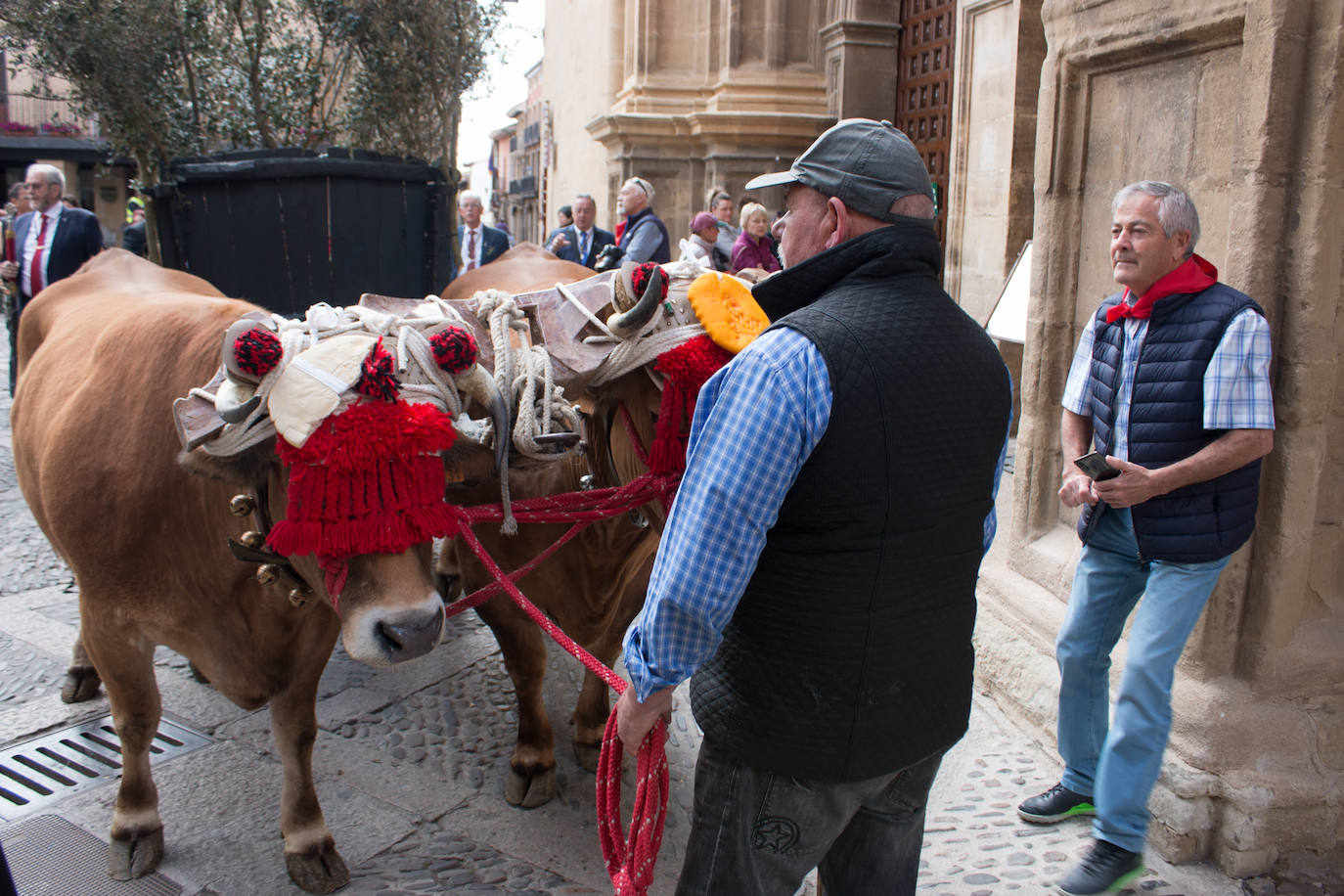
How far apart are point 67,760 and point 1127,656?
11.9ft

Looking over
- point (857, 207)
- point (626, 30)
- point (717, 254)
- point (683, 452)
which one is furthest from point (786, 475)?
point (626, 30)

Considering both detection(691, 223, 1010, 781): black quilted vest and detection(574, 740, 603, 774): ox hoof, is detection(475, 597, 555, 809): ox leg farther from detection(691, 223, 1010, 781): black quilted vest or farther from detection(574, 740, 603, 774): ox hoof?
detection(691, 223, 1010, 781): black quilted vest

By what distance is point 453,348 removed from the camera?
2.57 m

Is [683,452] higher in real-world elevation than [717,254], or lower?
lower

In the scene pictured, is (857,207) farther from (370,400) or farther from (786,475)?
(370,400)

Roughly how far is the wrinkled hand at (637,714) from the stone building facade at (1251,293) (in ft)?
6.98

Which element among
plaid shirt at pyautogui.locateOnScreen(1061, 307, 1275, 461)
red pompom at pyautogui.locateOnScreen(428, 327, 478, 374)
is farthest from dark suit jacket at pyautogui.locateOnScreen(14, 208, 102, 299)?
plaid shirt at pyautogui.locateOnScreen(1061, 307, 1275, 461)

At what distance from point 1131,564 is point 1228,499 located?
0.33 m

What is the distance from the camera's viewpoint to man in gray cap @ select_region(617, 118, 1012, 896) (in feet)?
5.50

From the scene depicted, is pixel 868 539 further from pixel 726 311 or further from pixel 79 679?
pixel 79 679

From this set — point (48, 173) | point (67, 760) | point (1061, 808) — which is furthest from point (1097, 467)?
point (48, 173)

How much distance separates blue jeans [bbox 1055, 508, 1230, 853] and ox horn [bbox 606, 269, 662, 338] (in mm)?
1441

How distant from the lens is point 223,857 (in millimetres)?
3242

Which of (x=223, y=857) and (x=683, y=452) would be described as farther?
(x=223, y=857)
